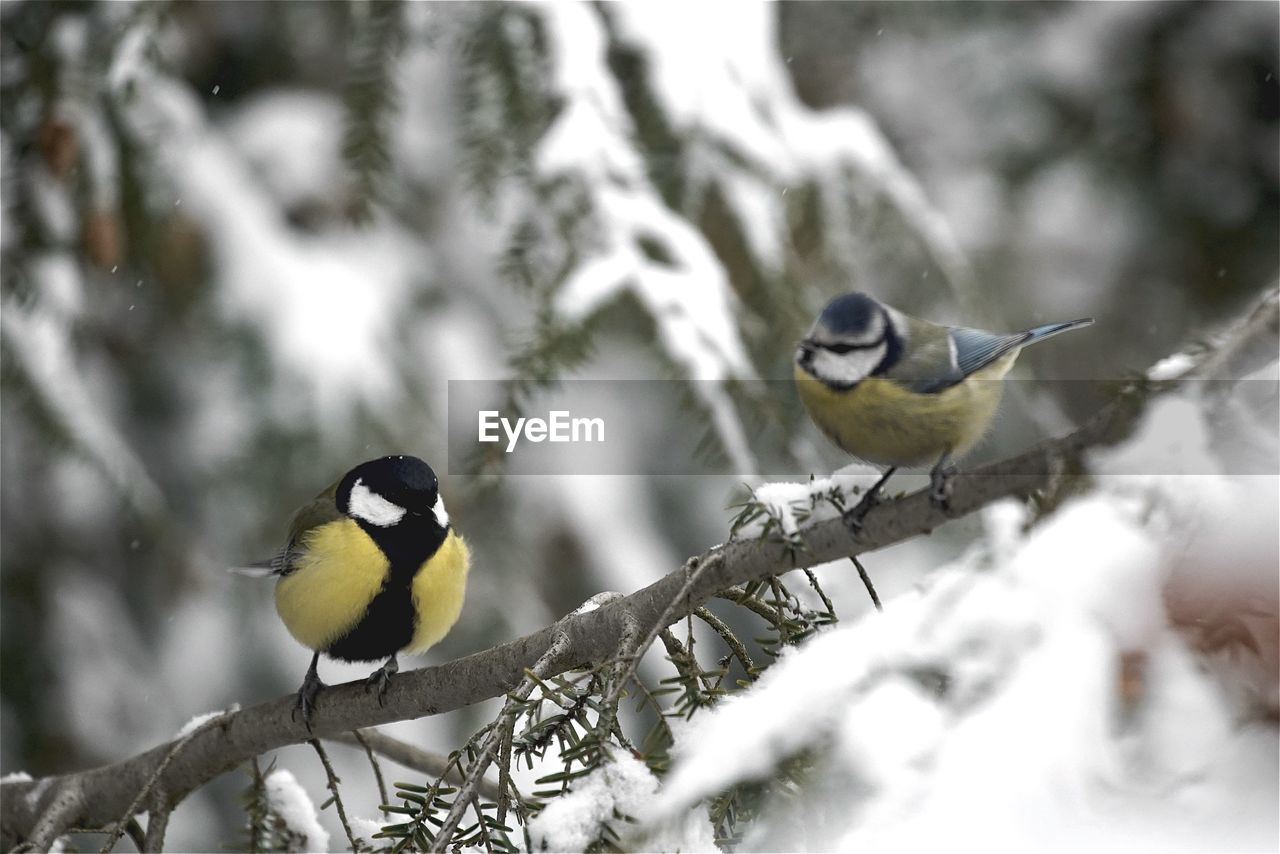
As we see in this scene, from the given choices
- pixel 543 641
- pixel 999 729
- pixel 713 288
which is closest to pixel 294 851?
pixel 543 641

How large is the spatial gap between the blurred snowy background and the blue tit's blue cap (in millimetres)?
254

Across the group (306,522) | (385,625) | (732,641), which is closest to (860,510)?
(732,641)

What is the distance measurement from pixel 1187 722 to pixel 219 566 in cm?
216

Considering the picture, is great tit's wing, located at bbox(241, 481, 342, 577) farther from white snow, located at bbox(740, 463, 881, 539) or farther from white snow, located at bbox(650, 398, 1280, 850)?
white snow, located at bbox(650, 398, 1280, 850)

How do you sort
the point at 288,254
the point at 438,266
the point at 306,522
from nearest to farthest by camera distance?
the point at 306,522 < the point at 288,254 < the point at 438,266

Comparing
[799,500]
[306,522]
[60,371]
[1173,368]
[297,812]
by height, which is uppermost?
Answer: [1173,368]

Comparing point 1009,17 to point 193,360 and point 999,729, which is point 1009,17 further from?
point 999,729

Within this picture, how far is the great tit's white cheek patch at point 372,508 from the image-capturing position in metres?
1.64

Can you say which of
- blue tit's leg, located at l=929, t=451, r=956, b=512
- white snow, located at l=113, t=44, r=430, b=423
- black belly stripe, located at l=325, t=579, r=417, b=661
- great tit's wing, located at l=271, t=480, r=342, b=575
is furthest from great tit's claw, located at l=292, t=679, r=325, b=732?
blue tit's leg, located at l=929, t=451, r=956, b=512

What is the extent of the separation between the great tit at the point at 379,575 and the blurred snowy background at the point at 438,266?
0.34 ft

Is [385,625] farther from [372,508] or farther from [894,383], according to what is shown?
[894,383]

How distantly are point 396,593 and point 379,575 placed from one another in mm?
34

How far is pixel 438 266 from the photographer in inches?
106

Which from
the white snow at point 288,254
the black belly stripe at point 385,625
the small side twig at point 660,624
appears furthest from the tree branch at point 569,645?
the white snow at point 288,254
